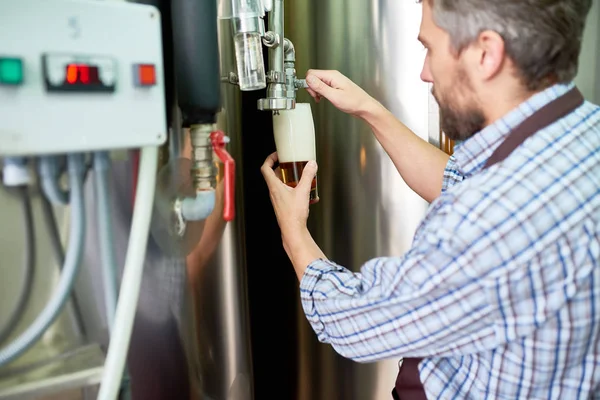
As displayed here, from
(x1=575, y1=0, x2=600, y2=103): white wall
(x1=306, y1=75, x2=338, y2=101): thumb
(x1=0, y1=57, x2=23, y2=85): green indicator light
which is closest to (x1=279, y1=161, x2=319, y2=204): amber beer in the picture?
(x1=306, y1=75, x2=338, y2=101): thumb

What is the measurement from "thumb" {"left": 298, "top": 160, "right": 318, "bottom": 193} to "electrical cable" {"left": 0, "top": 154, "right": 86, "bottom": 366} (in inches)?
12.7

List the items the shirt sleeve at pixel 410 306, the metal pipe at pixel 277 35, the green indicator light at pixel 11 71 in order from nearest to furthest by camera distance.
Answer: the green indicator light at pixel 11 71 < the shirt sleeve at pixel 410 306 < the metal pipe at pixel 277 35

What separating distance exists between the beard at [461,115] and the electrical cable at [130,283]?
14.4 inches

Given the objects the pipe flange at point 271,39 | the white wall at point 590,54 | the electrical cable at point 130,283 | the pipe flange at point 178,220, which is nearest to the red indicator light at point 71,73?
the electrical cable at point 130,283

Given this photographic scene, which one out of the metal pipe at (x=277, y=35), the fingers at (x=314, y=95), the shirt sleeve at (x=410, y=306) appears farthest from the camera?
the fingers at (x=314, y=95)

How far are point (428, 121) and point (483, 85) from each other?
0.27 meters

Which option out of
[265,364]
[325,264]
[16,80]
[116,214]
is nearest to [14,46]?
[16,80]

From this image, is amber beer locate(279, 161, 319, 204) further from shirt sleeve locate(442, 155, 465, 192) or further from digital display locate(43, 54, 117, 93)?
digital display locate(43, 54, 117, 93)

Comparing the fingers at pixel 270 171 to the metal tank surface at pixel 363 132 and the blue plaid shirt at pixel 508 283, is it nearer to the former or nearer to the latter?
the metal tank surface at pixel 363 132

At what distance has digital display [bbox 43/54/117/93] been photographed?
1.54 ft

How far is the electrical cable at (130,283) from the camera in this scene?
546 mm

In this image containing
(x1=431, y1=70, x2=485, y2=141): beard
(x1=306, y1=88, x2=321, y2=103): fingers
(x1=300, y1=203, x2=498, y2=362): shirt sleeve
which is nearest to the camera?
(x1=300, y1=203, x2=498, y2=362): shirt sleeve

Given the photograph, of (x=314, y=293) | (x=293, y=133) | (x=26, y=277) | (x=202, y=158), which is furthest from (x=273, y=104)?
(x=26, y=277)

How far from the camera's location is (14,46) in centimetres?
45
